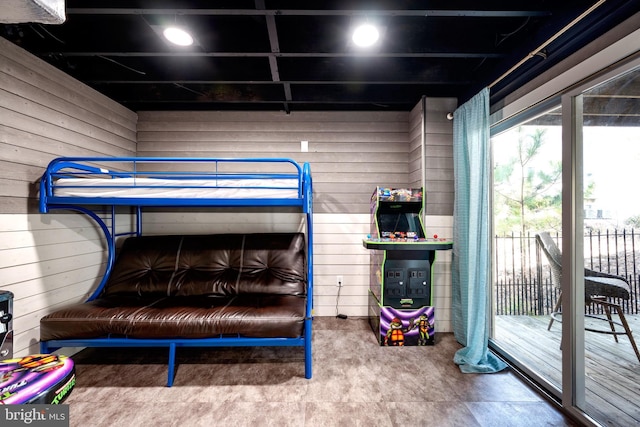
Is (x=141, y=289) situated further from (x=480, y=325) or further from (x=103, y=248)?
(x=480, y=325)

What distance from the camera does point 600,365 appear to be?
2016 millimetres

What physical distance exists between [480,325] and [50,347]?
3.18 meters

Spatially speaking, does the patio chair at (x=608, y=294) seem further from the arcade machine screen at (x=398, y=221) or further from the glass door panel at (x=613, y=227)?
the arcade machine screen at (x=398, y=221)

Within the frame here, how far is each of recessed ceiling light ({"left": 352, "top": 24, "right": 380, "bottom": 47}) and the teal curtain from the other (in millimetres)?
984

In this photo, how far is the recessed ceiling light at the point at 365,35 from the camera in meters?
1.83

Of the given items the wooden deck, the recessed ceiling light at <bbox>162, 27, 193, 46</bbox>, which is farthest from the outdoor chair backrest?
the recessed ceiling light at <bbox>162, 27, 193, 46</bbox>

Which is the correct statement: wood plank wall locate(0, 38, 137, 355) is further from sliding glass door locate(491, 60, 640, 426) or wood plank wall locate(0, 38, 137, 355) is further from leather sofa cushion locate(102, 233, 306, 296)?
sliding glass door locate(491, 60, 640, 426)

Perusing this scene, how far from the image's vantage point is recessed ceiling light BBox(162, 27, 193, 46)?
1.84m

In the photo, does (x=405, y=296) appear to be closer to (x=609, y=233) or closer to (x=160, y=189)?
(x=609, y=233)

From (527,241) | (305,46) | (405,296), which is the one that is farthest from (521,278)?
(305,46)

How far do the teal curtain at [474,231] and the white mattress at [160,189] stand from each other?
1.48 meters

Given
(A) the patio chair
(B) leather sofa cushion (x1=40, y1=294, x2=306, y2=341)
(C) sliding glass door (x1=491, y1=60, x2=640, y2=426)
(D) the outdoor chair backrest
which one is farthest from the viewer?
(D) the outdoor chair backrest

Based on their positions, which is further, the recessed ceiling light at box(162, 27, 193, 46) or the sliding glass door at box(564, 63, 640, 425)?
the recessed ceiling light at box(162, 27, 193, 46)

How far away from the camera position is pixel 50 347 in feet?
6.43
